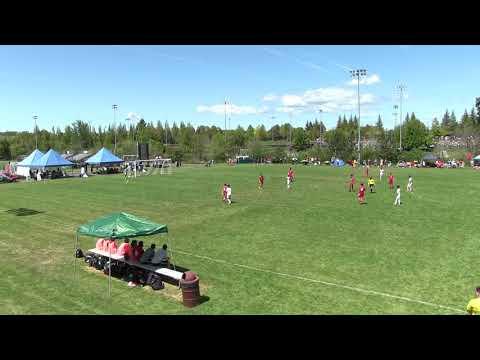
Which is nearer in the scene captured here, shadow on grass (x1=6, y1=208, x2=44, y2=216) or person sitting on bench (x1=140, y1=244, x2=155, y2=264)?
person sitting on bench (x1=140, y1=244, x2=155, y2=264)

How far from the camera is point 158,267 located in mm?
13391

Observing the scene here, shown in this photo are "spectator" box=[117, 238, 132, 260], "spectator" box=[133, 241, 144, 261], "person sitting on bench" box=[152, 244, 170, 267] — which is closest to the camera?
"person sitting on bench" box=[152, 244, 170, 267]

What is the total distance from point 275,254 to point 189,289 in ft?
18.5

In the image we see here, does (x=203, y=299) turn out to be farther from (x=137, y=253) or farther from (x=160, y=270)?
(x=137, y=253)

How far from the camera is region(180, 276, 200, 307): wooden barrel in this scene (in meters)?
11.1

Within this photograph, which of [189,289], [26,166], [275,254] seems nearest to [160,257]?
[189,289]

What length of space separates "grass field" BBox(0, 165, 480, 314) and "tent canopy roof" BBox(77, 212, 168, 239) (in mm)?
1672

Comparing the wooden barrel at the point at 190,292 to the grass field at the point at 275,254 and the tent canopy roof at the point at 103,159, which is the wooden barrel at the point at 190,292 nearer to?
the grass field at the point at 275,254

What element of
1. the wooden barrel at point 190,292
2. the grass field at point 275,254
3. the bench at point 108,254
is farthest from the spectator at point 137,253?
the wooden barrel at point 190,292

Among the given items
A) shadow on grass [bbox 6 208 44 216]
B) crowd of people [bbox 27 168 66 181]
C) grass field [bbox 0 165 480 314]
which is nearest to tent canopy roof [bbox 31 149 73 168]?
crowd of people [bbox 27 168 66 181]

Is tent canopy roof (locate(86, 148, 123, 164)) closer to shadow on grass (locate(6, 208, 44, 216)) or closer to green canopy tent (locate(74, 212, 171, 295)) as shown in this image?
shadow on grass (locate(6, 208, 44, 216))
